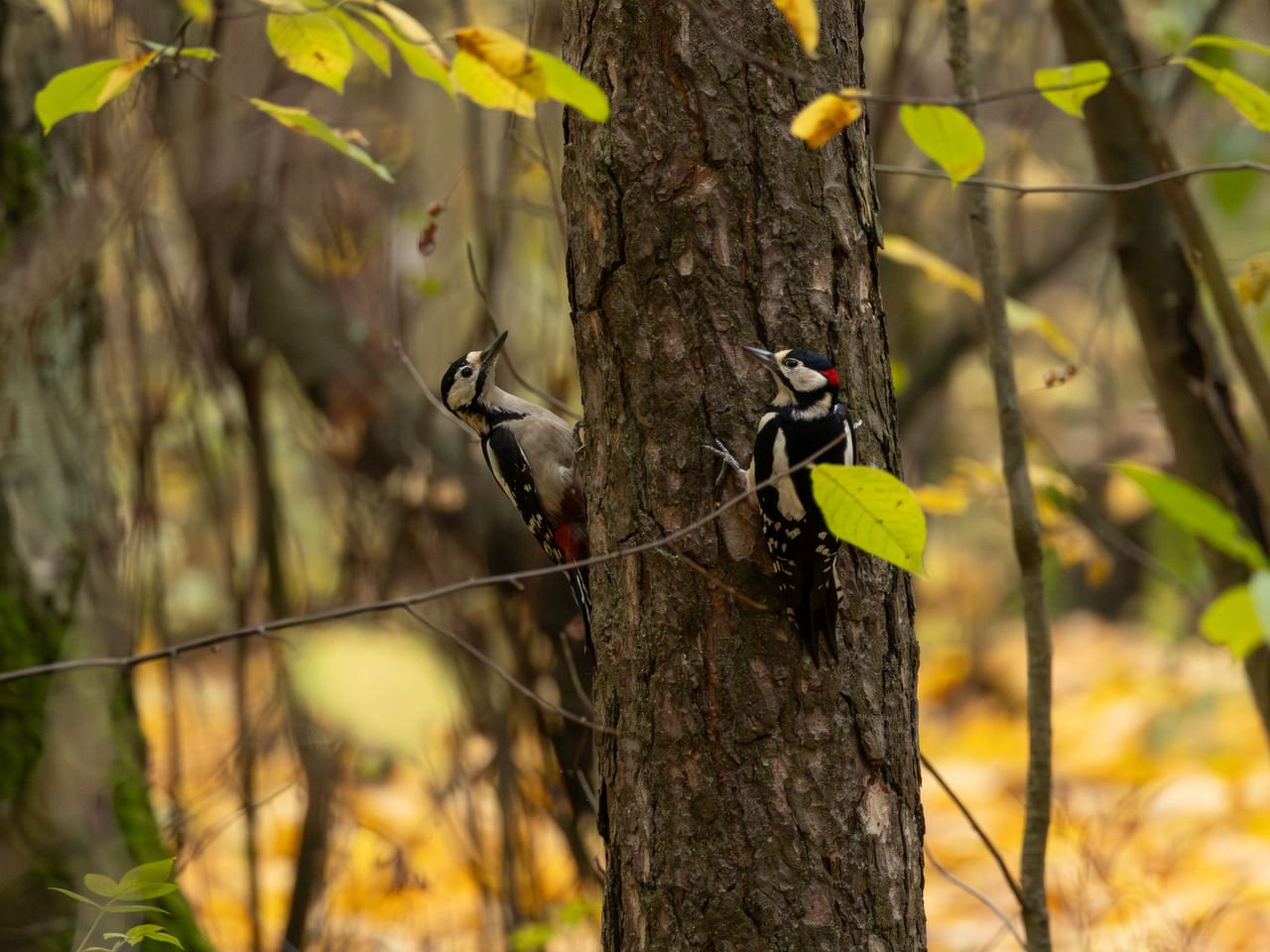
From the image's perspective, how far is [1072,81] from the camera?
1757mm

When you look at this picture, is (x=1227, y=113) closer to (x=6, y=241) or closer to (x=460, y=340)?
(x=460, y=340)

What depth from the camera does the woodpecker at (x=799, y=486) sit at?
1826mm

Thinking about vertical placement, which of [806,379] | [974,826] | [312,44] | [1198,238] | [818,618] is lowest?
[974,826]

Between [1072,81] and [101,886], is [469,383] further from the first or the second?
[1072,81]

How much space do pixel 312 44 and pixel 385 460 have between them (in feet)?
Result: 8.63

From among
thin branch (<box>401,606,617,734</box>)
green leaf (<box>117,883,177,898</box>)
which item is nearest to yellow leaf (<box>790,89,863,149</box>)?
thin branch (<box>401,606,617,734</box>)

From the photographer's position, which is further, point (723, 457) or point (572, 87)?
point (723, 457)

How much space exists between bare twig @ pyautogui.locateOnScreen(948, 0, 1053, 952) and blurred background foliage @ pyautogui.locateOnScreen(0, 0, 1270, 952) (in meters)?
0.19

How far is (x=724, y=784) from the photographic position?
1.87m

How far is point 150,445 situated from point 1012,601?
5.98m

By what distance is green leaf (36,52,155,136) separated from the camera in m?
1.74

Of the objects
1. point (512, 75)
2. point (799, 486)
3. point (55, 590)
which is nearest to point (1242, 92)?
point (799, 486)

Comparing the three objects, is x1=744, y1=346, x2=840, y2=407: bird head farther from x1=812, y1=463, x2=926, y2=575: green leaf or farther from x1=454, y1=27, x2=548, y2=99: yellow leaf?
x1=454, y1=27, x2=548, y2=99: yellow leaf

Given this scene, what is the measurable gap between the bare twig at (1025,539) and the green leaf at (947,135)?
3.11 feet
